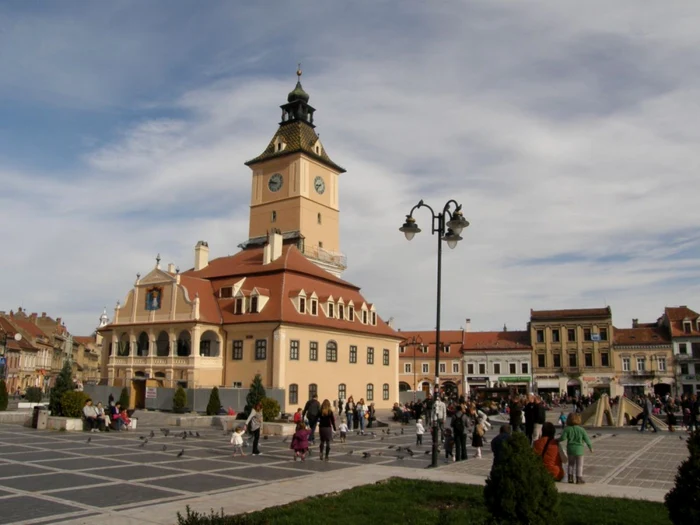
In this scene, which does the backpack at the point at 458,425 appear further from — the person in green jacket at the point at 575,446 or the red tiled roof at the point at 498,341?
the red tiled roof at the point at 498,341

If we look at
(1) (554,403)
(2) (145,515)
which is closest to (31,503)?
(2) (145,515)

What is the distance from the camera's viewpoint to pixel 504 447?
838cm

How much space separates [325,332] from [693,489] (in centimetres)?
3977

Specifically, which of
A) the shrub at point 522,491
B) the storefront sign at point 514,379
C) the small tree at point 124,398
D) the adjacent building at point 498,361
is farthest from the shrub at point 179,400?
the storefront sign at point 514,379

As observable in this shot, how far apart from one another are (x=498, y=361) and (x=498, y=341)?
2776mm

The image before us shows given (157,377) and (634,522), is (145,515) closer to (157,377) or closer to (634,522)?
(634,522)

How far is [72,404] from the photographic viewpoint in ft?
97.7

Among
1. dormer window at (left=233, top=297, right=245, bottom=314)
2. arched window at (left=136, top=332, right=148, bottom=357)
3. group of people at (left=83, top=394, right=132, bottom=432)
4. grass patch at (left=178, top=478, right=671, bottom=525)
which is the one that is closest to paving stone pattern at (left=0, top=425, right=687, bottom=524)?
group of people at (left=83, top=394, right=132, bottom=432)

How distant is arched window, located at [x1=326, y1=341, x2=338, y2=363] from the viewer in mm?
46969

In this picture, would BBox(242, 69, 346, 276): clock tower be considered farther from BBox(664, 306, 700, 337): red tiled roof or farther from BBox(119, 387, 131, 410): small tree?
BBox(664, 306, 700, 337): red tiled roof

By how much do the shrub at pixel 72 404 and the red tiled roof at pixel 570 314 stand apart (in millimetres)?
56628

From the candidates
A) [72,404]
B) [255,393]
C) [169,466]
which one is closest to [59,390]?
[72,404]

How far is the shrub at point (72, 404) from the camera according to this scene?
2975 cm

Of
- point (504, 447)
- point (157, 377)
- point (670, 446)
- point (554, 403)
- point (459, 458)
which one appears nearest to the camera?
point (504, 447)
